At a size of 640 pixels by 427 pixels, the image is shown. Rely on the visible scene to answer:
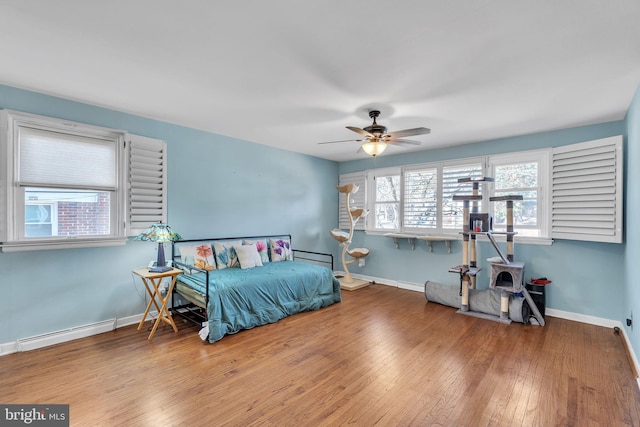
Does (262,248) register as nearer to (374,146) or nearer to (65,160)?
(374,146)

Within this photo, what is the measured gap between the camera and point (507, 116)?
3.39 meters

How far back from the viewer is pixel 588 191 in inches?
136

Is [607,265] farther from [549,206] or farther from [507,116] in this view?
[507,116]

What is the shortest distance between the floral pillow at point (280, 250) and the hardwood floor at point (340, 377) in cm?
136

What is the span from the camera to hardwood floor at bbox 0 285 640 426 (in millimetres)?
1961

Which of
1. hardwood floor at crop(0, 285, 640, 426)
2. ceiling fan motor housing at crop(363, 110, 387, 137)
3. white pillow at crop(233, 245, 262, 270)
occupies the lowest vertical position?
hardwood floor at crop(0, 285, 640, 426)

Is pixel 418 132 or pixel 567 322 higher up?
pixel 418 132

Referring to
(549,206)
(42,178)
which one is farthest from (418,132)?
(42,178)

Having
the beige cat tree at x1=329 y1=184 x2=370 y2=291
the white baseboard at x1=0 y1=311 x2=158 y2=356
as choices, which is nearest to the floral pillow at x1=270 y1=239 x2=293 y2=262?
the beige cat tree at x1=329 y1=184 x2=370 y2=291

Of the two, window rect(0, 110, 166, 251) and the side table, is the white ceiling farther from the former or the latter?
the side table

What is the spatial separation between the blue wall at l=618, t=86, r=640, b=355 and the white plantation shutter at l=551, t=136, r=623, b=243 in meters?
0.10

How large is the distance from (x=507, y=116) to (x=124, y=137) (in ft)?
14.6

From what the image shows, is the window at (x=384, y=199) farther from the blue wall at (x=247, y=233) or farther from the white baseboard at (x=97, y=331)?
the white baseboard at (x=97, y=331)

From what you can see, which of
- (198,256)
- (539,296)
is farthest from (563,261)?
(198,256)
